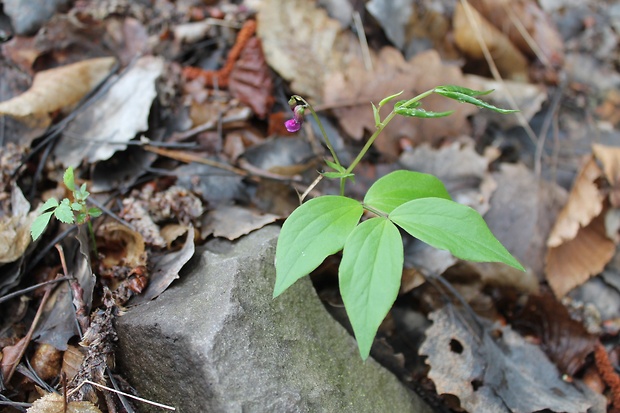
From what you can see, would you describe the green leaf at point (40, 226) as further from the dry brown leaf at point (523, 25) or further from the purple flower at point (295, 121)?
A: the dry brown leaf at point (523, 25)

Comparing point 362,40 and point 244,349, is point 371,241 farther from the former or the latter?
point 362,40

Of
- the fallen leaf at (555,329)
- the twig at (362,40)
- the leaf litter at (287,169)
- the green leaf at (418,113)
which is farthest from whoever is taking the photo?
the twig at (362,40)

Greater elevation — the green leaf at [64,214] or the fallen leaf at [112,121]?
the green leaf at [64,214]

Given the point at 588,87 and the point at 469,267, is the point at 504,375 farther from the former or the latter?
the point at 588,87

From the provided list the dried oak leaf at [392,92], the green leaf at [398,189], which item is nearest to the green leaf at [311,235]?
the green leaf at [398,189]

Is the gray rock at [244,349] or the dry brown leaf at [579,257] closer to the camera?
the gray rock at [244,349]

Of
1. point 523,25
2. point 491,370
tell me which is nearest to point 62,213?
point 491,370
